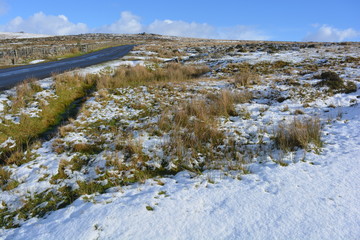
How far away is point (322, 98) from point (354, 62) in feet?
35.1

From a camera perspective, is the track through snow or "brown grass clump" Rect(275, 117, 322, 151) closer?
the track through snow

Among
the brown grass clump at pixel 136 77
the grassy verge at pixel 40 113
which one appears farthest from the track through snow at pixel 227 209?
the brown grass clump at pixel 136 77

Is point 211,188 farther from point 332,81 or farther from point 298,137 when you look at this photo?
point 332,81

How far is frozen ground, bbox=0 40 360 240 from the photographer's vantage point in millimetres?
3041

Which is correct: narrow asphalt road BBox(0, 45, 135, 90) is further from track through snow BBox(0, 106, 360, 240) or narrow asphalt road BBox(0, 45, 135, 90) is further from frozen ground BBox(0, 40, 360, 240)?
track through snow BBox(0, 106, 360, 240)

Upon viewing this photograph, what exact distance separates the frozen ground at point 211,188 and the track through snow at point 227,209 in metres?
0.02

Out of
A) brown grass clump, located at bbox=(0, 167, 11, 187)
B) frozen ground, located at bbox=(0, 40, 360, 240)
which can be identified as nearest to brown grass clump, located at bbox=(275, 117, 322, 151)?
frozen ground, located at bbox=(0, 40, 360, 240)

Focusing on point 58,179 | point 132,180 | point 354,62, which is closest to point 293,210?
point 132,180

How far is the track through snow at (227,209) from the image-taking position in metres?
2.97

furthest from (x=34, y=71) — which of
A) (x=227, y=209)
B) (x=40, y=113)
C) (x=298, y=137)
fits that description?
(x=298, y=137)

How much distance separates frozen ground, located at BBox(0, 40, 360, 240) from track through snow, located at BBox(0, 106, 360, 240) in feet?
0.05

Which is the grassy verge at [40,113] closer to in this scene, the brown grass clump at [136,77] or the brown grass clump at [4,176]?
the brown grass clump at [4,176]

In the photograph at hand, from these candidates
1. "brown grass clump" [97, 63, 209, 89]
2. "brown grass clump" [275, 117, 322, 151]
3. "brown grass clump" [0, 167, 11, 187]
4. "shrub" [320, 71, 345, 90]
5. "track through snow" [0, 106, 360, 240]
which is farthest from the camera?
"brown grass clump" [97, 63, 209, 89]

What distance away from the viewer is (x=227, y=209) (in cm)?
340
